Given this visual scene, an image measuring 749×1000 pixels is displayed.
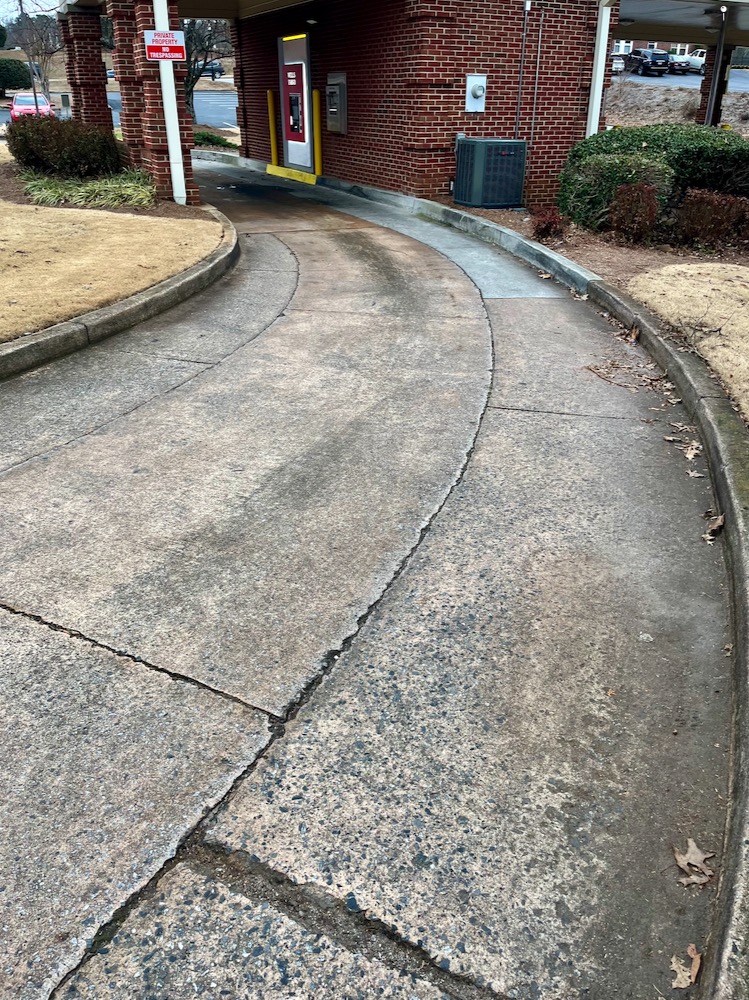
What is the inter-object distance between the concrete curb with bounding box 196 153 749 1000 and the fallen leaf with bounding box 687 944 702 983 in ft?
0.07

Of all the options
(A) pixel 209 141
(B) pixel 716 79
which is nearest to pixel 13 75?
(A) pixel 209 141

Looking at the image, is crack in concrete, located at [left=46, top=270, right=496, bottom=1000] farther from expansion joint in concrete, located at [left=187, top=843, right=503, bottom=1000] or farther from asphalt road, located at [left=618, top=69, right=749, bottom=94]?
asphalt road, located at [left=618, top=69, right=749, bottom=94]

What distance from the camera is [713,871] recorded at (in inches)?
89.1

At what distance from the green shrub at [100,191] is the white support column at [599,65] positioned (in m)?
7.82

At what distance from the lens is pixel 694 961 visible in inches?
80.0

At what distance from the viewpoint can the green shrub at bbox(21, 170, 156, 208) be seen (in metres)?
12.0

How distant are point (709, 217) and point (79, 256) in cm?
765

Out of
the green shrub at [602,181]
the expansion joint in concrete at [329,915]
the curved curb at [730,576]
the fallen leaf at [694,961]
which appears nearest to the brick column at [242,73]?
the green shrub at [602,181]

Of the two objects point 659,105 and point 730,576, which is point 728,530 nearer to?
point 730,576

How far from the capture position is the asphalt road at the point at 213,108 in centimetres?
3962

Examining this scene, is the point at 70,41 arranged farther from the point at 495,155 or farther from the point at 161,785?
the point at 161,785

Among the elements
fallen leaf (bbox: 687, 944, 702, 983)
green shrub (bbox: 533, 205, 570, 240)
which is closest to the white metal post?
green shrub (bbox: 533, 205, 570, 240)

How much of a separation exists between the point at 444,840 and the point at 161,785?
2.92ft

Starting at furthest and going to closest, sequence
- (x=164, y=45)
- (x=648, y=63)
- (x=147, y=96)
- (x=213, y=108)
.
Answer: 1. (x=648, y=63)
2. (x=213, y=108)
3. (x=147, y=96)
4. (x=164, y=45)
